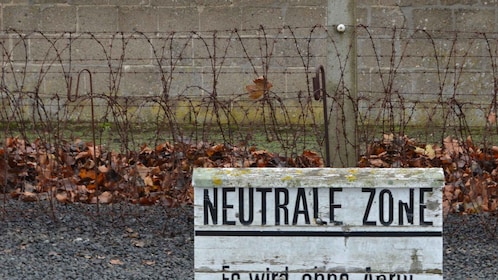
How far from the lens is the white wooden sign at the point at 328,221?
4141mm

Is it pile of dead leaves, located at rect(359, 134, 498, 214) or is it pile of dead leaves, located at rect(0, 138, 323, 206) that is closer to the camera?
pile of dead leaves, located at rect(359, 134, 498, 214)

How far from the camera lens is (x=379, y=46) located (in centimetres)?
1105

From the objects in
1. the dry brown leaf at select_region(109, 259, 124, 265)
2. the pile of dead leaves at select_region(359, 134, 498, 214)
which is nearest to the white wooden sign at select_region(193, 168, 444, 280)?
the dry brown leaf at select_region(109, 259, 124, 265)

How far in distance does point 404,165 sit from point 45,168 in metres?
2.50

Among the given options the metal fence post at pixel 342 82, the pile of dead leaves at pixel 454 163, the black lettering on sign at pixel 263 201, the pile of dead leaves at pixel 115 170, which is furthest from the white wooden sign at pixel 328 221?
the metal fence post at pixel 342 82

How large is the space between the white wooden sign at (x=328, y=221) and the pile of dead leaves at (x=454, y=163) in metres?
2.75

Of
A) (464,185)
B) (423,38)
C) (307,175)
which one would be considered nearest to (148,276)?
(307,175)

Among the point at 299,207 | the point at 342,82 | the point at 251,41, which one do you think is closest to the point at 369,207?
the point at 299,207

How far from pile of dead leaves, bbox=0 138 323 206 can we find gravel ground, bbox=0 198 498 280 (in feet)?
0.36

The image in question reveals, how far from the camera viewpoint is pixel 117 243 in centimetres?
659

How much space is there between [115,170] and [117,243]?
1000 mm

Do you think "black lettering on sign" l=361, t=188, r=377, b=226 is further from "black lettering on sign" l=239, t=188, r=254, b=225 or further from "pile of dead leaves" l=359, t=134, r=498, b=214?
"pile of dead leaves" l=359, t=134, r=498, b=214

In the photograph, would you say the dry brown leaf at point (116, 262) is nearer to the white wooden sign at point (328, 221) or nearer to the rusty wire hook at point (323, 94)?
the rusty wire hook at point (323, 94)

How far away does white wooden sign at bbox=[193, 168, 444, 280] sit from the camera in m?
4.14
